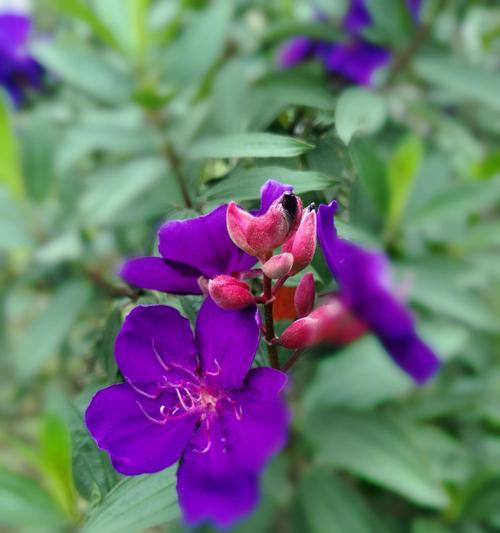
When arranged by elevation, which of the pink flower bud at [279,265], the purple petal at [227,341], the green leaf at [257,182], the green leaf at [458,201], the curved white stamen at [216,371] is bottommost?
the green leaf at [458,201]

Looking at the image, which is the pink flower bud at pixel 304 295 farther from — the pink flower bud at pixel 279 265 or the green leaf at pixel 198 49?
the green leaf at pixel 198 49

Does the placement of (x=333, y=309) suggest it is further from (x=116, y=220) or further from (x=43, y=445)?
(x=116, y=220)

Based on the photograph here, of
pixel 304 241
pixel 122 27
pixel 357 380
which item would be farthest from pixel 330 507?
pixel 122 27

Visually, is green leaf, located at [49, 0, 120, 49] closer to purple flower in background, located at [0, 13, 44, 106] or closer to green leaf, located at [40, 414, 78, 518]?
purple flower in background, located at [0, 13, 44, 106]

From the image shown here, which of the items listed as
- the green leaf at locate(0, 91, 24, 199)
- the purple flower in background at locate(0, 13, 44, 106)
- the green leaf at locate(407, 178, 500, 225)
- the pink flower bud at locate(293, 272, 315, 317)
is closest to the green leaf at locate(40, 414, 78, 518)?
the pink flower bud at locate(293, 272, 315, 317)

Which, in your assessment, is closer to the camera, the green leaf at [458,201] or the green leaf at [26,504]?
the green leaf at [26,504]

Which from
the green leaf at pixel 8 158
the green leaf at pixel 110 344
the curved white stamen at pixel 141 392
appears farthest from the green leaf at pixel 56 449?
the green leaf at pixel 8 158

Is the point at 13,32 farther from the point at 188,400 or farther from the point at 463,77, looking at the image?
the point at 188,400
